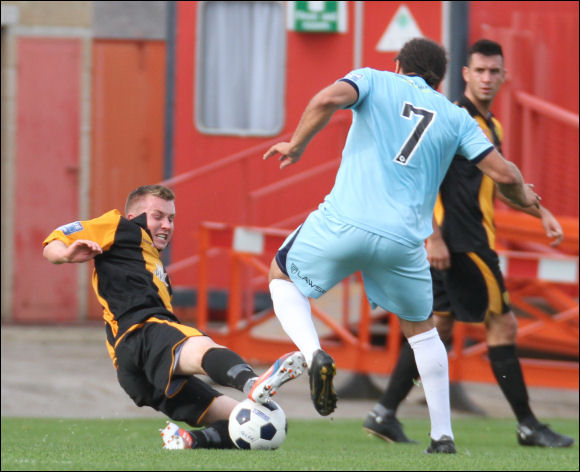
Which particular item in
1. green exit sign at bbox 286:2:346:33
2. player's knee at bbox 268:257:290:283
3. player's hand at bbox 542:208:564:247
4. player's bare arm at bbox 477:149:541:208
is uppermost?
green exit sign at bbox 286:2:346:33

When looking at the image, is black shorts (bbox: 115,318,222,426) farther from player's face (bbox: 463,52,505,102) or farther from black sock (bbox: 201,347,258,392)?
player's face (bbox: 463,52,505,102)

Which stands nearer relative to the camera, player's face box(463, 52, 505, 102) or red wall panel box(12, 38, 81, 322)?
player's face box(463, 52, 505, 102)

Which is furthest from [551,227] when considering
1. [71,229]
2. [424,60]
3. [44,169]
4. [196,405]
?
[44,169]

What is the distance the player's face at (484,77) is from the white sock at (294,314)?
208cm

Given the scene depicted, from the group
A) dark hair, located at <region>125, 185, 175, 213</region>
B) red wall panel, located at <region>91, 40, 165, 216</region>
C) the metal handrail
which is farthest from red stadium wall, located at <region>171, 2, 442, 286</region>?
dark hair, located at <region>125, 185, 175, 213</region>

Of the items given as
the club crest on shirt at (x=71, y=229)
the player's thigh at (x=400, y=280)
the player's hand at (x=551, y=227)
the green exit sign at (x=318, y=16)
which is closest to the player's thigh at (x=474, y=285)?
the player's hand at (x=551, y=227)

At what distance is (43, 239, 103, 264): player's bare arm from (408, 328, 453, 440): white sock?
60.5 inches

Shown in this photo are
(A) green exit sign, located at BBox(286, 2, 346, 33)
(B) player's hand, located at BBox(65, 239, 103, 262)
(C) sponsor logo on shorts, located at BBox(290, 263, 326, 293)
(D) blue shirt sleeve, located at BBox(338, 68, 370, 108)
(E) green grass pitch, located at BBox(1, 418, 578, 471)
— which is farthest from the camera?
(A) green exit sign, located at BBox(286, 2, 346, 33)

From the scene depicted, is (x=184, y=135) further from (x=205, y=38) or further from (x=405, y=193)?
(x=405, y=193)

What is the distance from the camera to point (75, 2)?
516 inches

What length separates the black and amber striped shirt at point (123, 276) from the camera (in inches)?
234

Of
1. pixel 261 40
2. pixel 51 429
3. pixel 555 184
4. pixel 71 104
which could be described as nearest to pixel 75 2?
pixel 71 104

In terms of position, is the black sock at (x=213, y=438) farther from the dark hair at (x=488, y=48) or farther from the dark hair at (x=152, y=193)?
the dark hair at (x=488, y=48)

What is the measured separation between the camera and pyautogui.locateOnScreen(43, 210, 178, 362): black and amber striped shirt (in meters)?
5.93
